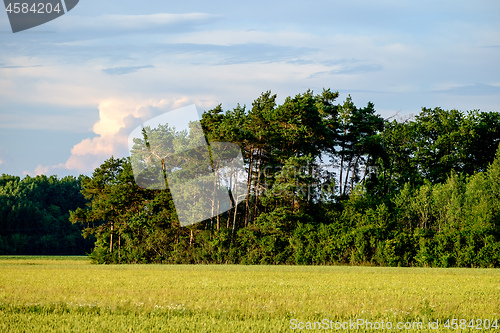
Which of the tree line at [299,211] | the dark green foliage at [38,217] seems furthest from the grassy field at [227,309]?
the dark green foliage at [38,217]

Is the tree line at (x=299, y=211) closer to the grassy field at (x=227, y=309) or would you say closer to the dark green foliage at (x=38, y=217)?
the grassy field at (x=227, y=309)

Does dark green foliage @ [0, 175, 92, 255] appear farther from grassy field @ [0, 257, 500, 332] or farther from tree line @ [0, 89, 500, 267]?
grassy field @ [0, 257, 500, 332]

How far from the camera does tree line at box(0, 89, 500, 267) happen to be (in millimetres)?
50688

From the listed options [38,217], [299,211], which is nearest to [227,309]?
[299,211]

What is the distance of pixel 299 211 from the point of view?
5603 centimetres

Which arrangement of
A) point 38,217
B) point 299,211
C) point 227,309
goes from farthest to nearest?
point 38,217
point 299,211
point 227,309

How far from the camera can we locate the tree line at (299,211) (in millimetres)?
50688

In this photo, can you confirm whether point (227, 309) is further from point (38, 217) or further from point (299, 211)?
point (38, 217)

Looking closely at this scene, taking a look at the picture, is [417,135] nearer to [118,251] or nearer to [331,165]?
[331,165]

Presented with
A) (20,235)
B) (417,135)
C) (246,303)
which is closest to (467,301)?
(246,303)

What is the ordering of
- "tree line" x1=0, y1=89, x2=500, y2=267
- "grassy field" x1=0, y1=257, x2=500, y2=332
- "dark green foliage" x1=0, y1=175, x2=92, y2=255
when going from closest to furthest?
"grassy field" x1=0, y1=257, x2=500, y2=332 → "tree line" x1=0, y1=89, x2=500, y2=267 → "dark green foliage" x1=0, y1=175, x2=92, y2=255

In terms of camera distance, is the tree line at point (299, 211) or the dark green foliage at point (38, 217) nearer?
the tree line at point (299, 211)

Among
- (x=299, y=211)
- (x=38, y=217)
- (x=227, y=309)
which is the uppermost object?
(x=227, y=309)

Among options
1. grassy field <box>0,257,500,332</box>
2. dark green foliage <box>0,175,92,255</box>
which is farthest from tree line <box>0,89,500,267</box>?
dark green foliage <box>0,175,92,255</box>
